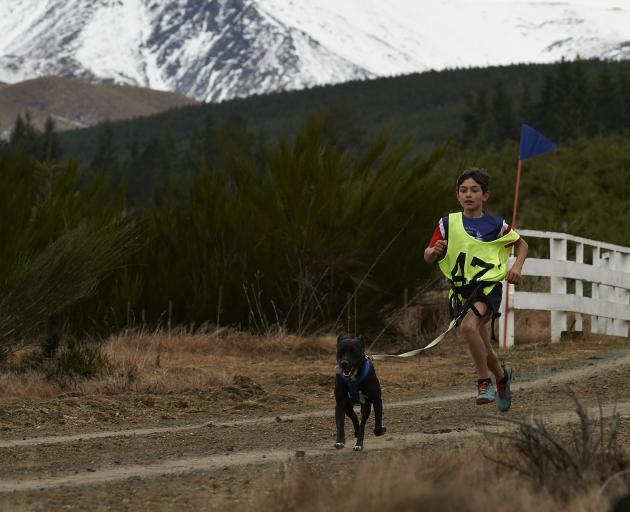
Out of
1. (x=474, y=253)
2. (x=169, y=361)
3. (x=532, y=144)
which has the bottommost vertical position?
(x=169, y=361)

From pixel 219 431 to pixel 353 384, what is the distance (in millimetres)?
→ 1453

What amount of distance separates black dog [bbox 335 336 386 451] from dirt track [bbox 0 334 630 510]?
0.45ft

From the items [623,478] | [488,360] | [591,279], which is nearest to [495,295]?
[488,360]

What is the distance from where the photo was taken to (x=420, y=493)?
12.3 feet

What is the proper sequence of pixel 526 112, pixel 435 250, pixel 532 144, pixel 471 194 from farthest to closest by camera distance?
pixel 526 112 → pixel 532 144 → pixel 471 194 → pixel 435 250

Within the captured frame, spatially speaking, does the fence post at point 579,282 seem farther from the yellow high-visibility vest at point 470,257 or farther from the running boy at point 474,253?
the yellow high-visibility vest at point 470,257

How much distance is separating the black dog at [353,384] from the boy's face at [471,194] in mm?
1466

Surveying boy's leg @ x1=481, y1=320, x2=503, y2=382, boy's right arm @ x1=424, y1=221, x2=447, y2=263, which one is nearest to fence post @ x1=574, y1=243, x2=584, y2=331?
boy's leg @ x1=481, y1=320, x2=503, y2=382

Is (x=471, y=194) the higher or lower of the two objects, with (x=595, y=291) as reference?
higher

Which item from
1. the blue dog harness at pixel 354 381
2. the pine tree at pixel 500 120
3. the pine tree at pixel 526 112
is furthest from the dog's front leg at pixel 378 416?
the pine tree at pixel 526 112

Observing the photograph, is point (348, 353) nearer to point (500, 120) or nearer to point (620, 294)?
point (620, 294)

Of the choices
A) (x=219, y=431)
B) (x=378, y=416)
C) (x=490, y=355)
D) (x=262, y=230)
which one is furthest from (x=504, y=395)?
(x=262, y=230)

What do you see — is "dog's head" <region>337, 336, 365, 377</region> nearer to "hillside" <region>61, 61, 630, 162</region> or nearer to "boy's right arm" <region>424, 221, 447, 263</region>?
"boy's right arm" <region>424, 221, 447, 263</region>

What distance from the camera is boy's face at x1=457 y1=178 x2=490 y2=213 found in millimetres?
7809
